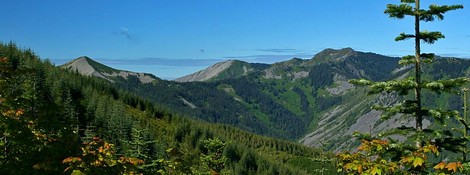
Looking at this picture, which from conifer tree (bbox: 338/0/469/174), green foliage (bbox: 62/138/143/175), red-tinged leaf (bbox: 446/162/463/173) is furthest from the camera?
conifer tree (bbox: 338/0/469/174)

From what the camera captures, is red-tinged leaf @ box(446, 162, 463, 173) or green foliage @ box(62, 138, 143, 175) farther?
green foliage @ box(62, 138, 143, 175)

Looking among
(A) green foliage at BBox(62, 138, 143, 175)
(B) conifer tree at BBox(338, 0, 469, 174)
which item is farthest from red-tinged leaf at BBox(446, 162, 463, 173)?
(A) green foliage at BBox(62, 138, 143, 175)

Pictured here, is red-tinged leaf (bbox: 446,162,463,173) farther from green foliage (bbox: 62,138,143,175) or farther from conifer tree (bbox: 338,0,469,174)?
green foliage (bbox: 62,138,143,175)

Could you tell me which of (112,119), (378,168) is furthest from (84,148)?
(112,119)

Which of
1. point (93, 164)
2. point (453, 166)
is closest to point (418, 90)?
point (453, 166)

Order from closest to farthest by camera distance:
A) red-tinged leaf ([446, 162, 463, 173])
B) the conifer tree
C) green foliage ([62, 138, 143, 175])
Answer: red-tinged leaf ([446, 162, 463, 173]) < green foliage ([62, 138, 143, 175]) < the conifer tree

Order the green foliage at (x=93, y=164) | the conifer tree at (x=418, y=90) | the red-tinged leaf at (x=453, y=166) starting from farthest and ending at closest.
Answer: the conifer tree at (x=418, y=90), the green foliage at (x=93, y=164), the red-tinged leaf at (x=453, y=166)

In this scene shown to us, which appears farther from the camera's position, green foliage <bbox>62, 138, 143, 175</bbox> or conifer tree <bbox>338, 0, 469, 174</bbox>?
conifer tree <bbox>338, 0, 469, 174</bbox>

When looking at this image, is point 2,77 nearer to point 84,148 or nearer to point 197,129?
point 84,148

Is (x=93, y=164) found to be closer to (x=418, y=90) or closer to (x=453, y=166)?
(x=453, y=166)

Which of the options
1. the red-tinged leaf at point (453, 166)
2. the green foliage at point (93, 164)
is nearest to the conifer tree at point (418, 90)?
the red-tinged leaf at point (453, 166)

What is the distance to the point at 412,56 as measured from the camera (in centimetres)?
1975

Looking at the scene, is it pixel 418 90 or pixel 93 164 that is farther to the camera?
pixel 418 90

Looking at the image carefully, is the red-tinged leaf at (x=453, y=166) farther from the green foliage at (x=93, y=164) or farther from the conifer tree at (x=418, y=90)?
the green foliage at (x=93, y=164)
